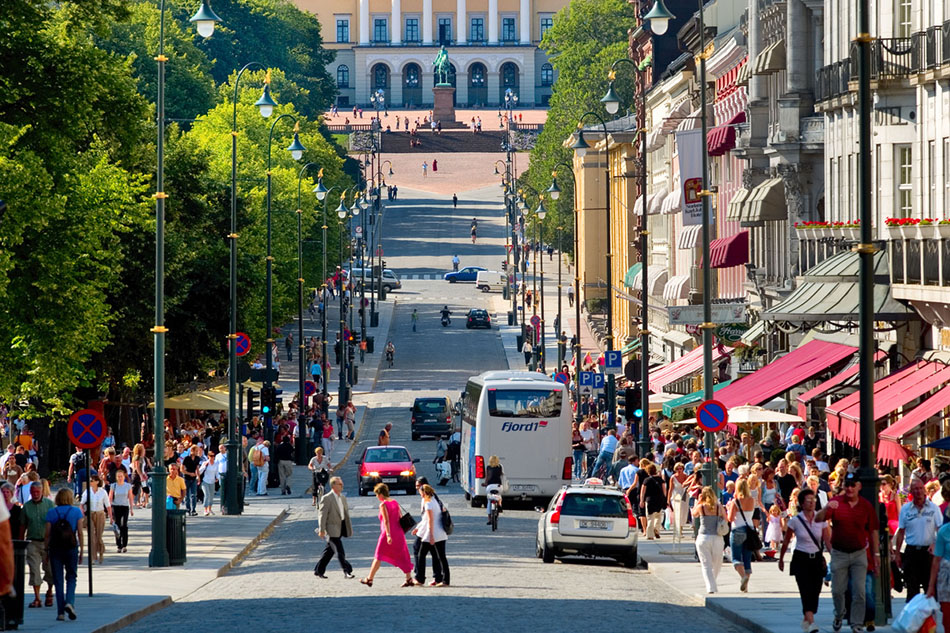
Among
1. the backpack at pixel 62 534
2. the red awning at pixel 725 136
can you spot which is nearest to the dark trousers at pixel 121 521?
the backpack at pixel 62 534

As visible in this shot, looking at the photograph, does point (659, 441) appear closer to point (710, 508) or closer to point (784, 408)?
point (784, 408)

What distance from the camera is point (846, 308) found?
34750mm

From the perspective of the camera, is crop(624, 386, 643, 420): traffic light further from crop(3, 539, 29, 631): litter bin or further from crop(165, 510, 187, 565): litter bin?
crop(3, 539, 29, 631): litter bin

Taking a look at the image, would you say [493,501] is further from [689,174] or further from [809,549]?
[809,549]

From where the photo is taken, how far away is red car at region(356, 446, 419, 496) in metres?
45.9

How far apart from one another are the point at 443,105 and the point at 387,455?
14153cm

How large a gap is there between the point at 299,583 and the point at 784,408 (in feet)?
69.0

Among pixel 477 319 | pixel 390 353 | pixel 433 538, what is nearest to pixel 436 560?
pixel 433 538

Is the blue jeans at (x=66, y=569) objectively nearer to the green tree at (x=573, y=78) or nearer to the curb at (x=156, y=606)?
the curb at (x=156, y=606)

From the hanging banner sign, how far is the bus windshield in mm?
7450

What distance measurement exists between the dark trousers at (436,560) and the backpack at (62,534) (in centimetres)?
479

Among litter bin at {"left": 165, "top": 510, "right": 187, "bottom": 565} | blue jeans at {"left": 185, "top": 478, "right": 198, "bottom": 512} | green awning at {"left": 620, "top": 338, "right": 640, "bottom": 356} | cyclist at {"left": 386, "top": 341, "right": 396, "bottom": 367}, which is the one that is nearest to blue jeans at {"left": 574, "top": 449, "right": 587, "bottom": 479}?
blue jeans at {"left": 185, "top": 478, "right": 198, "bottom": 512}

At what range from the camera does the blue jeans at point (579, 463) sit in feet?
162

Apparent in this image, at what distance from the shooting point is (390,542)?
25.1m
